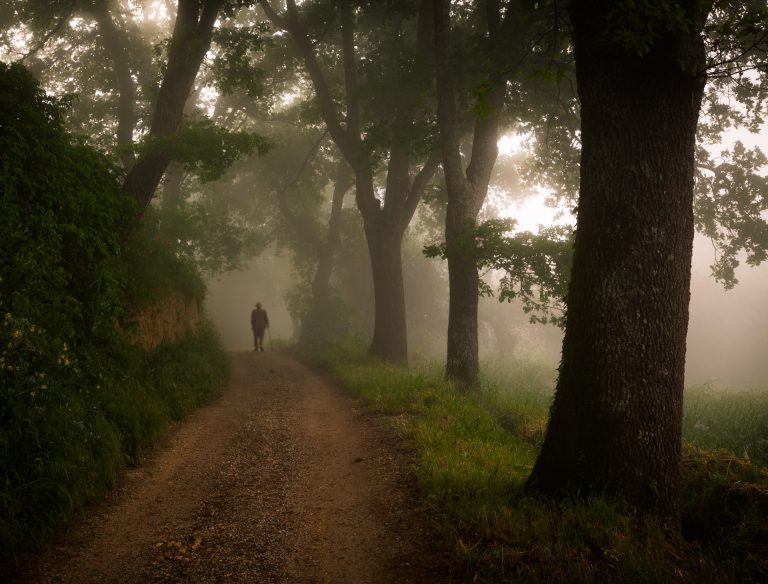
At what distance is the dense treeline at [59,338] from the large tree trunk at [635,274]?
4.89 meters

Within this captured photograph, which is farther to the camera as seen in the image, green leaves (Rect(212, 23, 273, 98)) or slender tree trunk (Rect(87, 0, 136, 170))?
slender tree trunk (Rect(87, 0, 136, 170))

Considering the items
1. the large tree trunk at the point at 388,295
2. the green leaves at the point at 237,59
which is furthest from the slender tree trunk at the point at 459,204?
the green leaves at the point at 237,59

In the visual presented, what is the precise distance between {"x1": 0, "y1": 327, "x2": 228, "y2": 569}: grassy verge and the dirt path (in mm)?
256

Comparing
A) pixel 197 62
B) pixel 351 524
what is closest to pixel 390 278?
pixel 197 62

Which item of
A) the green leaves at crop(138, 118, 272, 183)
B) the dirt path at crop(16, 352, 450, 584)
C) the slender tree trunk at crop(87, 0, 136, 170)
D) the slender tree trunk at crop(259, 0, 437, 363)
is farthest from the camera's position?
the slender tree trunk at crop(87, 0, 136, 170)

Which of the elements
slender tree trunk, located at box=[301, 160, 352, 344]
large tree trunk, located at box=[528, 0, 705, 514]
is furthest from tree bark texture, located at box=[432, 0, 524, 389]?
slender tree trunk, located at box=[301, 160, 352, 344]

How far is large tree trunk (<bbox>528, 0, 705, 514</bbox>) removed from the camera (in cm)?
441

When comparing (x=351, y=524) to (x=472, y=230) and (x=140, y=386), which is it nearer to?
(x=140, y=386)

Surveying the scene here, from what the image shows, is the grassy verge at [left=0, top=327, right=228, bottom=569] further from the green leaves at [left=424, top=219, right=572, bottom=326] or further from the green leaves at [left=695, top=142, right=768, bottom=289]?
the green leaves at [left=695, top=142, right=768, bottom=289]

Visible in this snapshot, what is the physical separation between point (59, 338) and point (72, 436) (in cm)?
143

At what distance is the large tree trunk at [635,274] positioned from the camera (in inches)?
174

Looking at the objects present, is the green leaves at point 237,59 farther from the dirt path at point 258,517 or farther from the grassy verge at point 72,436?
the dirt path at point 258,517

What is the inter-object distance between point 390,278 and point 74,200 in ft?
35.9

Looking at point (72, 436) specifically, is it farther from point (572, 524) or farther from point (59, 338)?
point (572, 524)
